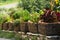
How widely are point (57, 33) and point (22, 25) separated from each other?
3110mm

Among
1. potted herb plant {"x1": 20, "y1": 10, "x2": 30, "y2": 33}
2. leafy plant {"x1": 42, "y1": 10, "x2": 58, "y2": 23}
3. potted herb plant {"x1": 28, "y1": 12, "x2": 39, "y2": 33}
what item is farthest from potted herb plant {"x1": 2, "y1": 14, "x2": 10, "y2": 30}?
leafy plant {"x1": 42, "y1": 10, "x2": 58, "y2": 23}

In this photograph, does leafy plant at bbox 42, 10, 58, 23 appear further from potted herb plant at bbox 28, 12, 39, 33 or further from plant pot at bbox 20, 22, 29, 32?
plant pot at bbox 20, 22, 29, 32

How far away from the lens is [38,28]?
13.5m

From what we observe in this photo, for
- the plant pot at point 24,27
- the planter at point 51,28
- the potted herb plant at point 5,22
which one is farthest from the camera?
the potted herb plant at point 5,22


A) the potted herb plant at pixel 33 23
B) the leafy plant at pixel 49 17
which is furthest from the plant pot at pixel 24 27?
the leafy plant at pixel 49 17

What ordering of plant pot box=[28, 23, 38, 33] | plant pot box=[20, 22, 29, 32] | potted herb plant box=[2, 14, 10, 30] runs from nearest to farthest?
plant pot box=[28, 23, 38, 33], plant pot box=[20, 22, 29, 32], potted herb plant box=[2, 14, 10, 30]

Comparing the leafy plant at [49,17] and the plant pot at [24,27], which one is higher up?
the leafy plant at [49,17]

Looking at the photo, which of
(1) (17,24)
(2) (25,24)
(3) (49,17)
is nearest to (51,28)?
(3) (49,17)

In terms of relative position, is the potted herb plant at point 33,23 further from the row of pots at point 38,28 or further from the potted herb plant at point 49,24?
the potted herb plant at point 49,24

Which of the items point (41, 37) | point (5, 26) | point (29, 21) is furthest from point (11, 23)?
point (41, 37)

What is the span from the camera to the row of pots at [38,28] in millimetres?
12492

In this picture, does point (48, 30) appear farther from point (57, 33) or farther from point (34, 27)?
point (34, 27)

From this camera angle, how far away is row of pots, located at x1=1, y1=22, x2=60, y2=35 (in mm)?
12492

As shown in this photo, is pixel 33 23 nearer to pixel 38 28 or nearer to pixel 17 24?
pixel 38 28
